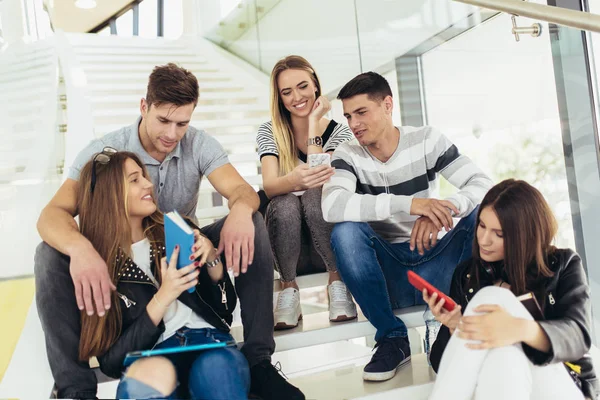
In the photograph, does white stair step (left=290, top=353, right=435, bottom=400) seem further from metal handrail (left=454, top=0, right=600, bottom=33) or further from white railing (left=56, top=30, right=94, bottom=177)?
white railing (left=56, top=30, right=94, bottom=177)

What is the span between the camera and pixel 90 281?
1.59 meters

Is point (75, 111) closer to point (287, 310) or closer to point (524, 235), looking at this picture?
point (287, 310)

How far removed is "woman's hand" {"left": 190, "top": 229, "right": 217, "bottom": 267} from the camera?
1.62 meters

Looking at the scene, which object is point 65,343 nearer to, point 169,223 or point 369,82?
point 169,223

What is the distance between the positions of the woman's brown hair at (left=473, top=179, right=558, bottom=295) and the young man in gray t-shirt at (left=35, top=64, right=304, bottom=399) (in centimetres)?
66

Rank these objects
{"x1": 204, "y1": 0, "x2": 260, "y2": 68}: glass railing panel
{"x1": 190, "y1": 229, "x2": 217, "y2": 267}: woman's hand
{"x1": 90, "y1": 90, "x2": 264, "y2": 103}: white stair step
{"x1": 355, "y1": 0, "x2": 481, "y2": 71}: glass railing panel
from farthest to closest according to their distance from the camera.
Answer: {"x1": 204, "y1": 0, "x2": 260, "y2": 68}: glass railing panel
{"x1": 90, "y1": 90, "x2": 264, "y2": 103}: white stair step
{"x1": 355, "y1": 0, "x2": 481, "y2": 71}: glass railing panel
{"x1": 190, "y1": 229, "x2": 217, "y2": 267}: woman's hand

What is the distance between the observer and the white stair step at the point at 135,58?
5.73m

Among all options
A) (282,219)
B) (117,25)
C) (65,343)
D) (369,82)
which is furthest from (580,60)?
(117,25)

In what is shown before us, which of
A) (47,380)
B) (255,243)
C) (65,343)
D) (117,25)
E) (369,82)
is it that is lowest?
(47,380)

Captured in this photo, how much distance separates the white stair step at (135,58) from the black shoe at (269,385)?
4679 millimetres

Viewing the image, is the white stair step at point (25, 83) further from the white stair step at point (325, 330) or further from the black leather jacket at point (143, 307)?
the white stair step at point (325, 330)

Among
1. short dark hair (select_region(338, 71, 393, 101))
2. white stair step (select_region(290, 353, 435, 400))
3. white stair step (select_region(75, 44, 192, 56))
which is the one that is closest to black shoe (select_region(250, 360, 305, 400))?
white stair step (select_region(290, 353, 435, 400))

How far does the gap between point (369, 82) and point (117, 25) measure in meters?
10.3

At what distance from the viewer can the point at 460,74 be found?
123 inches
